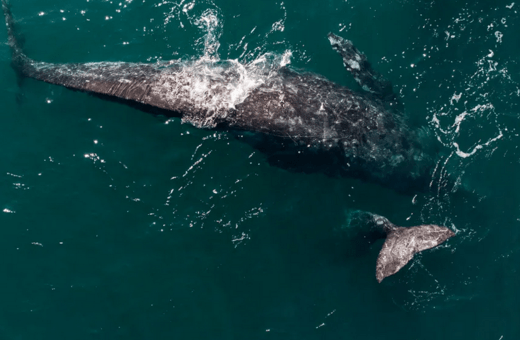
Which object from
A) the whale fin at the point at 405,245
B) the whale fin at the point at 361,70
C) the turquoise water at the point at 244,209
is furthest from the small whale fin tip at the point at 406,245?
the whale fin at the point at 361,70

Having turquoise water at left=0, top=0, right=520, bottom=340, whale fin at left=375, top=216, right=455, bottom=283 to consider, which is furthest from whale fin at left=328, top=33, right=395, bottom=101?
whale fin at left=375, top=216, right=455, bottom=283

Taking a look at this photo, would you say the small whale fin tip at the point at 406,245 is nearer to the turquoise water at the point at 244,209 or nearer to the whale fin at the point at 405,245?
the whale fin at the point at 405,245

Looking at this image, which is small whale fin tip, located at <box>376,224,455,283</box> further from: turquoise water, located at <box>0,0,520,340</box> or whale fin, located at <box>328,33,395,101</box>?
whale fin, located at <box>328,33,395,101</box>

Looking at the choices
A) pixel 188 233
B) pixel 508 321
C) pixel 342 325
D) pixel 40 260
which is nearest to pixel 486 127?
pixel 508 321

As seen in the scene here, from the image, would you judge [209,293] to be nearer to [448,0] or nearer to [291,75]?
[291,75]

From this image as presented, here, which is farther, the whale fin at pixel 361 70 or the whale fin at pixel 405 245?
the whale fin at pixel 361 70
